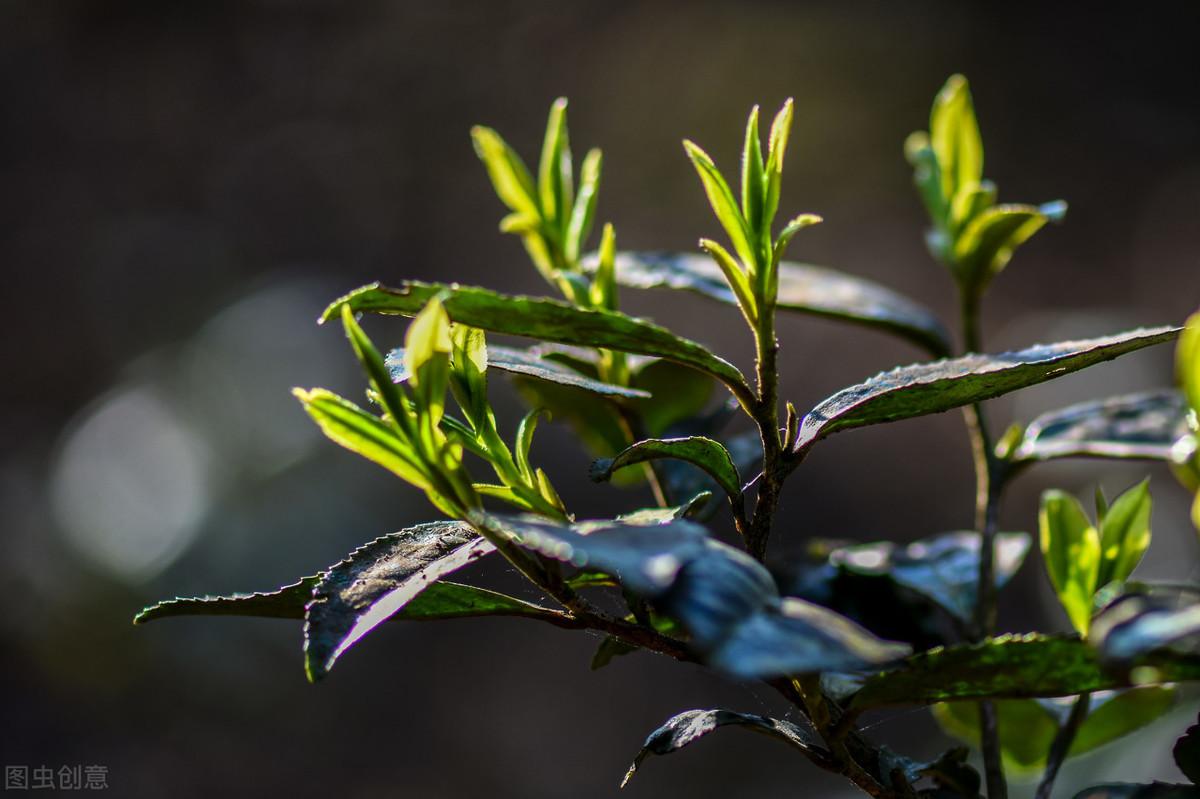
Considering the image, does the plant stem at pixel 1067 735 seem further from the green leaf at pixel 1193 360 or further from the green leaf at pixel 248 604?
the green leaf at pixel 248 604

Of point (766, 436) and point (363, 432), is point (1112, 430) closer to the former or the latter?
point (766, 436)

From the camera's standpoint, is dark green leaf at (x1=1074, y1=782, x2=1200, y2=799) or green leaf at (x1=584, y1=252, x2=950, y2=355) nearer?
dark green leaf at (x1=1074, y1=782, x2=1200, y2=799)

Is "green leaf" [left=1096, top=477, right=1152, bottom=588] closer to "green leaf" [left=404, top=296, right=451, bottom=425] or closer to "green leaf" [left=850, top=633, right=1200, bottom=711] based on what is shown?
"green leaf" [left=850, top=633, right=1200, bottom=711]

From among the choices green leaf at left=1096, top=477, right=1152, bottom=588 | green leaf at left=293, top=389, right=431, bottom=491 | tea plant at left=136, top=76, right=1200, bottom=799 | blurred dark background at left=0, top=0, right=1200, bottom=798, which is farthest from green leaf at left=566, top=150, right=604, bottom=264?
blurred dark background at left=0, top=0, right=1200, bottom=798

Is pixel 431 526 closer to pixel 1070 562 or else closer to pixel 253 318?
pixel 1070 562

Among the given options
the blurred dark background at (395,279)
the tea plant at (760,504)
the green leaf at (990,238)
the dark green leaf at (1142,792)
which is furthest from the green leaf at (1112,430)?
the blurred dark background at (395,279)

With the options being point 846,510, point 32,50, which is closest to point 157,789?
point 846,510
